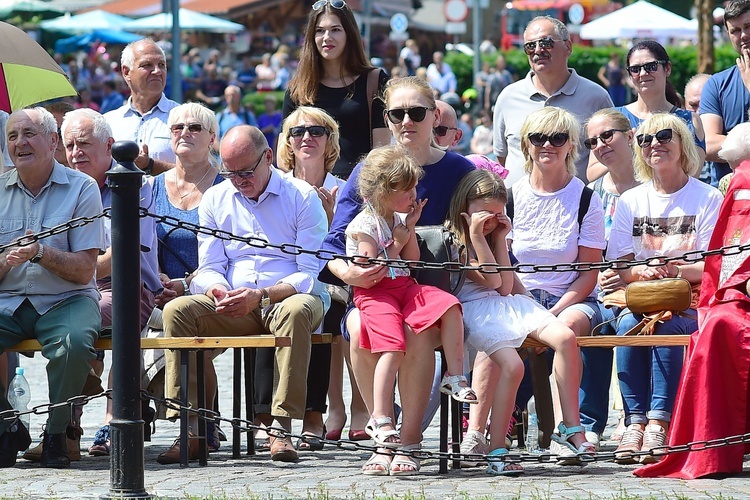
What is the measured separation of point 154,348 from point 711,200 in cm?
317

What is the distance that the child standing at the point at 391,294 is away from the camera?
21.9 ft

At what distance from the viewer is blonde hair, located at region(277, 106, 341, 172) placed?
8219 millimetres

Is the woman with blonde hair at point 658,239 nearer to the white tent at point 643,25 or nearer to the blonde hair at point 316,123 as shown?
the blonde hair at point 316,123

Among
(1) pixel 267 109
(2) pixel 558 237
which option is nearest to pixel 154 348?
(2) pixel 558 237

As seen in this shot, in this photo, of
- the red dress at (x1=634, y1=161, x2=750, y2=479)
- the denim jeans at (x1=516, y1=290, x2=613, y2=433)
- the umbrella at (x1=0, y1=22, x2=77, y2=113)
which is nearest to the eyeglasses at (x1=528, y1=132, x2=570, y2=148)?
the denim jeans at (x1=516, y1=290, x2=613, y2=433)

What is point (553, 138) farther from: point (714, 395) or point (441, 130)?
point (714, 395)

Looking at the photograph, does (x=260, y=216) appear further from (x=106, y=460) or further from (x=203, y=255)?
(x=106, y=460)

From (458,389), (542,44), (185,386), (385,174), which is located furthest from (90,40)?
(458,389)

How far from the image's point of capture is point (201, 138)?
8203mm

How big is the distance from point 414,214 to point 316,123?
1.61 metres

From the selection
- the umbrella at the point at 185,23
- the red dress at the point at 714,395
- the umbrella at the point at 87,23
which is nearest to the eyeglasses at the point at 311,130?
the red dress at the point at 714,395

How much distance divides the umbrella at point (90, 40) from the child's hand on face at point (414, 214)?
29.4 m

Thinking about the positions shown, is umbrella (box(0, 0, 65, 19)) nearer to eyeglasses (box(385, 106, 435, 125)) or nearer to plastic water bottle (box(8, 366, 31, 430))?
plastic water bottle (box(8, 366, 31, 430))

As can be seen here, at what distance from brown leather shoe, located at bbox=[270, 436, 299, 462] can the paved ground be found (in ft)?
0.19
